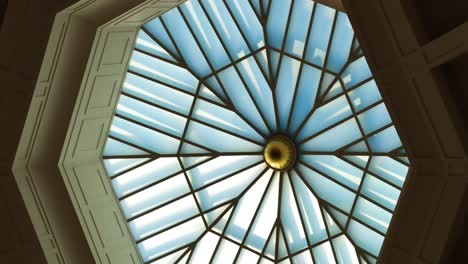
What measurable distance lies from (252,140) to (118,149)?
244 inches

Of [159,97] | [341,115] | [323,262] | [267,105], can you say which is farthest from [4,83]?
[323,262]

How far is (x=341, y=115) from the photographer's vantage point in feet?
79.1

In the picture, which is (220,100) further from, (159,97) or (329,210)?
(329,210)

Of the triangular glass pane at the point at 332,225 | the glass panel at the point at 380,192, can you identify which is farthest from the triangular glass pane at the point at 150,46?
the glass panel at the point at 380,192

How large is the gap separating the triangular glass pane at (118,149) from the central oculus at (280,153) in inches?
225

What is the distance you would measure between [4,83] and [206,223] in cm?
1291

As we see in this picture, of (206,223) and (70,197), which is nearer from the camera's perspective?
(70,197)

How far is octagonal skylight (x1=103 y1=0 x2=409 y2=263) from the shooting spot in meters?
23.4

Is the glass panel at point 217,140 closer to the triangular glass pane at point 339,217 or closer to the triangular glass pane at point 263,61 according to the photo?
the triangular glass pane at point 263,61

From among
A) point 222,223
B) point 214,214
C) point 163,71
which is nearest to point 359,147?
point 222,223

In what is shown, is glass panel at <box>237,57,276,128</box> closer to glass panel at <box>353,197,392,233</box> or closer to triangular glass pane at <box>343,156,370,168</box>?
triangular glass pane at <box>343,156,370,168</box>

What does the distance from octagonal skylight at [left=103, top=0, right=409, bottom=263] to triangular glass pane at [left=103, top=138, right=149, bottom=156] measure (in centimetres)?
5

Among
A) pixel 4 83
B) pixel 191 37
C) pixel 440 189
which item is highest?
pixel 191 37

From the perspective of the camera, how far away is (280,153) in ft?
80.2
